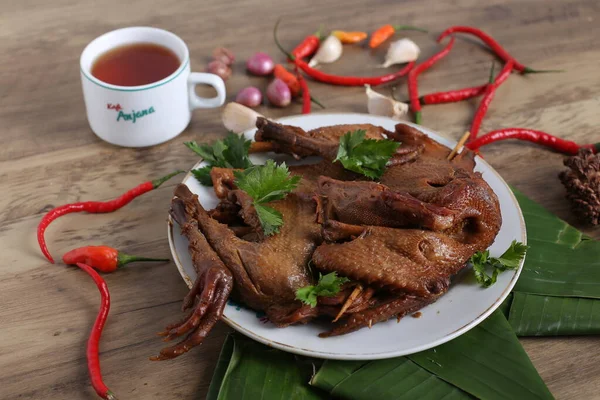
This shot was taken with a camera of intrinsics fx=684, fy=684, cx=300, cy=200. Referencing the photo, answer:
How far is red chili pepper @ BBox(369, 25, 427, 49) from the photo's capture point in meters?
5.05

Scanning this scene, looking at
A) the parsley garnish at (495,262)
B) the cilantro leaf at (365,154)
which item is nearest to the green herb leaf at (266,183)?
the cilantro leaf at (365,154)

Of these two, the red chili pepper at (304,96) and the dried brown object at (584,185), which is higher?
the dried brown object at (584,185)

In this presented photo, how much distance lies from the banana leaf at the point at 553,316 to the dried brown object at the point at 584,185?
62 cm

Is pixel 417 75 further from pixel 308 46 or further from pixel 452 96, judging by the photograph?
pixel 308 46

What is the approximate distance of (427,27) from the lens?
5.29 m

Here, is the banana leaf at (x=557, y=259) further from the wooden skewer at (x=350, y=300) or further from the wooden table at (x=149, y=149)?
the wooden skewer at (x=350, y=300)

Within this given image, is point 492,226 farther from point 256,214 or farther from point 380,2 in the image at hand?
point 380,2

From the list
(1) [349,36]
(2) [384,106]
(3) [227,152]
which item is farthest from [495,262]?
(1) [349,36]

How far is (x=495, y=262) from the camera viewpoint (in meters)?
3.02

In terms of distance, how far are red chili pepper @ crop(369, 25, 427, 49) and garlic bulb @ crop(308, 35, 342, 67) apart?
0.31 meters

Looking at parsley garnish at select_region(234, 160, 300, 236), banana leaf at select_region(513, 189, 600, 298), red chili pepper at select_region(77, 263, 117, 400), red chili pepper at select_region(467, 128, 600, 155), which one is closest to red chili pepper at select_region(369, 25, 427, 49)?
red chili pepper at select_region(467, 128, 600, 155)

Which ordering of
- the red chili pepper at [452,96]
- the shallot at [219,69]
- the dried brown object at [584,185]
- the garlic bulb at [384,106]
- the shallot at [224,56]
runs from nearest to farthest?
the dried brown object at [584,185] < the garlic bulb at [384,106] < the red chili pepper at [452,96] < the shallot at [219,69] < the shallot at [224,56]

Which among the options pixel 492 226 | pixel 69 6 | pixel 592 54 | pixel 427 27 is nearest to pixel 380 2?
pixel 427 27

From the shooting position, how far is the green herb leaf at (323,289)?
2688mm
